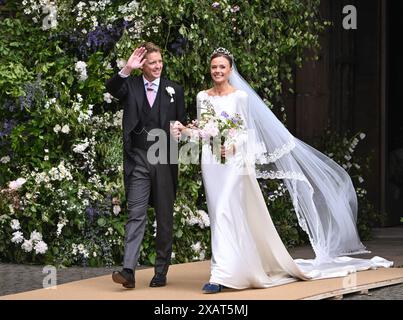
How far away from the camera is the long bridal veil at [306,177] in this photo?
9.59m

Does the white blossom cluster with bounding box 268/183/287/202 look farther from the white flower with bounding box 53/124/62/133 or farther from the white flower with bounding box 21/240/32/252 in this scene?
the white flower with bounding box 21/240/32/252

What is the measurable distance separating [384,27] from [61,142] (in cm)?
577

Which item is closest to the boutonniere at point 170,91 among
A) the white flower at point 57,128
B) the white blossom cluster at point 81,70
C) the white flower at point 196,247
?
the white flower at point 57,128

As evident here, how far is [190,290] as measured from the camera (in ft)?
29.0

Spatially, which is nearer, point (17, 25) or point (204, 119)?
point (204, 119)

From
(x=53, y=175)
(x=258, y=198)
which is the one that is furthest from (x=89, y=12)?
(x=258, y=198)

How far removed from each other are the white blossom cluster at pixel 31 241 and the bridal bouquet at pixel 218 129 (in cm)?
249

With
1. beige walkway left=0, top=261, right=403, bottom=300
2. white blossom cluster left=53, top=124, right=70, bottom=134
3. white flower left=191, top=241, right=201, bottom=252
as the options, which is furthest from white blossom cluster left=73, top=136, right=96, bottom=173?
beige walkway left=0, top=261, right=403, bottom=300

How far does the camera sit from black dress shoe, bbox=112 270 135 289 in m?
8.65

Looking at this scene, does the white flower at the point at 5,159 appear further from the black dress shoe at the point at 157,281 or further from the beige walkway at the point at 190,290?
the black dress shoe at the point at 157,281

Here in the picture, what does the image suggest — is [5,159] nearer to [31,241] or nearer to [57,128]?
[57,128]
